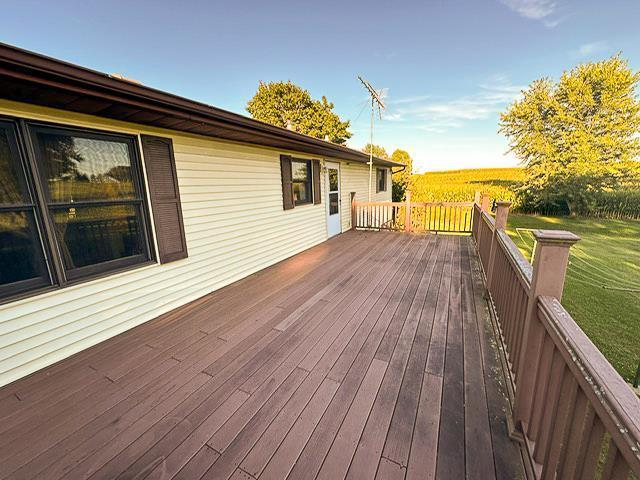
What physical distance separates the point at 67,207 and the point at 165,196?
89 centimetres

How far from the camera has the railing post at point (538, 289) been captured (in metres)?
1.12

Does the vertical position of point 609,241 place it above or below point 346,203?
below

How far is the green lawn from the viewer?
2846 mm

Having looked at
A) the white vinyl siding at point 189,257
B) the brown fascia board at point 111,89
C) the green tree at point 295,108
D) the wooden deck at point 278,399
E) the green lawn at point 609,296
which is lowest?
the green lawn at point 609,296

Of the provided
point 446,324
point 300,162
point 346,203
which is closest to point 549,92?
point 346,203

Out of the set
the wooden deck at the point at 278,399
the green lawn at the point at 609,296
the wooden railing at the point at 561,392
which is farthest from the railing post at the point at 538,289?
the green lawn at the point at 609,296

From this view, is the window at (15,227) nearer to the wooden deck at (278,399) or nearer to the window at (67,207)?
the window at (67,207)

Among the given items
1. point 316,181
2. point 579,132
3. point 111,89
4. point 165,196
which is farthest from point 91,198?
point 579,132

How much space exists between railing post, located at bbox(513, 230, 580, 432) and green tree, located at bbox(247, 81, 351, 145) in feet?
65.0

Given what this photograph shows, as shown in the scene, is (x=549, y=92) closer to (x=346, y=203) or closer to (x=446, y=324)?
(x=346, y=203)

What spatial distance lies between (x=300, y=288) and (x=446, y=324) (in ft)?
6.33

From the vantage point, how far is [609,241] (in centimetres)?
748

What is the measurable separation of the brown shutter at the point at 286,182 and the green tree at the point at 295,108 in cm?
1533

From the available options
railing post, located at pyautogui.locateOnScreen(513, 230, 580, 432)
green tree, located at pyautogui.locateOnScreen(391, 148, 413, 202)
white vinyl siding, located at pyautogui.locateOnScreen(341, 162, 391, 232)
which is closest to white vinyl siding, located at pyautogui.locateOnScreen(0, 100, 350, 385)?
white vinyl siding, located at pyautogui.locateOnScreen(341, 162, 391, 232)
